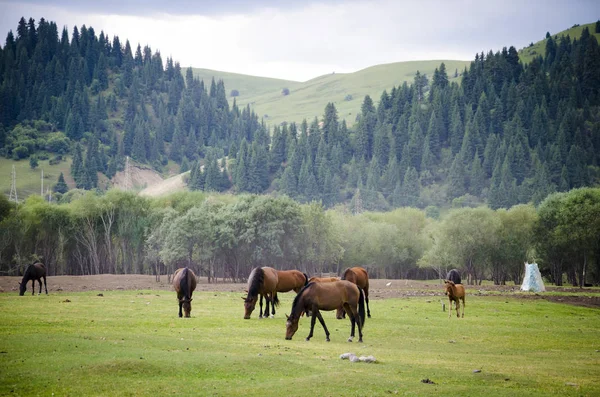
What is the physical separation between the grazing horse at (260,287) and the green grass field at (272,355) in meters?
0.91

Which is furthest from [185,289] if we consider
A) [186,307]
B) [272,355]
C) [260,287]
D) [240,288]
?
[240,288]

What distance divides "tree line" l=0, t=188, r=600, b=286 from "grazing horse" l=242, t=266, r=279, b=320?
61.0 meters

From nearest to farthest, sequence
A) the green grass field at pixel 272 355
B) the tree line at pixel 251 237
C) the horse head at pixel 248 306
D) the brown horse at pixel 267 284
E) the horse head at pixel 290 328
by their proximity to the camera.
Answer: the green grass field at pixel 272 355 < the horse head at pixel 290 328 < the horse head at pixel 248 306 < the brown horse at pixel 267 284 < the tree line at pixel 251 237

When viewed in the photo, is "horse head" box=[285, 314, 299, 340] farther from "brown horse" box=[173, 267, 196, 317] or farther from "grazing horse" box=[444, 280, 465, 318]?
"grazing horse" box=[444, 280, 465, 318]

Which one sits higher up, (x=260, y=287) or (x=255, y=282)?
(x=255, y=282)

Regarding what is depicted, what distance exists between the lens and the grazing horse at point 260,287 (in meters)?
37.9

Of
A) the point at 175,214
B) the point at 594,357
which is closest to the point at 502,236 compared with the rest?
the point at 175,214

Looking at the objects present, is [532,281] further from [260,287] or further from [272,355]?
[272,355]

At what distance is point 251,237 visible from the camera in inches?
4117

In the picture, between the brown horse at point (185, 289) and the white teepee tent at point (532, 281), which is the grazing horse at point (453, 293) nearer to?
the brown horse at point (185, 289)

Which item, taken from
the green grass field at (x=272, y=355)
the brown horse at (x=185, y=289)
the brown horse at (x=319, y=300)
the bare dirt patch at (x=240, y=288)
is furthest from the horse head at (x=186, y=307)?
the bare dirt patch at (x=240, y=288)

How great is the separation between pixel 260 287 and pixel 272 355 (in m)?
13.7

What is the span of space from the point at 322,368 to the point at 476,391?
525 cm

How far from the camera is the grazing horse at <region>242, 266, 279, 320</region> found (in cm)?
3794
